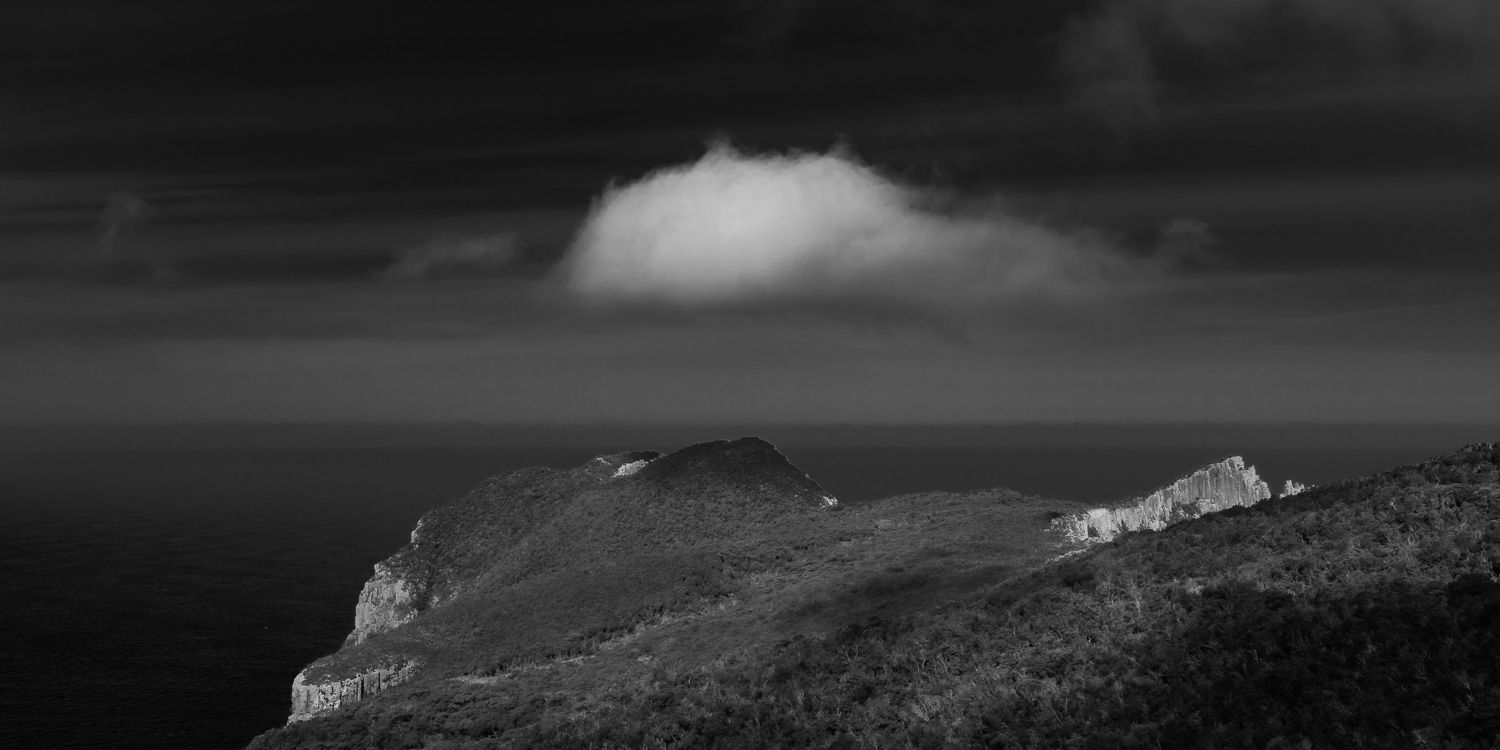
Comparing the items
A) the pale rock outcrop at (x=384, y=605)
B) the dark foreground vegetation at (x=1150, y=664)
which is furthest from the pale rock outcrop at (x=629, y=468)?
the dark foreground vegetation at (x=1150, y=664)

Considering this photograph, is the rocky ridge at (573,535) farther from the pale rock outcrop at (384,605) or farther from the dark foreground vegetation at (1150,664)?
the dark foreground vegetation at (1150,664)

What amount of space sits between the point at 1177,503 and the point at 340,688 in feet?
218

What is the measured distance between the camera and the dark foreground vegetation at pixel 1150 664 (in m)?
25.6

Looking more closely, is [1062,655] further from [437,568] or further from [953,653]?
[437,568]

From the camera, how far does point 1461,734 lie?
72.5ft

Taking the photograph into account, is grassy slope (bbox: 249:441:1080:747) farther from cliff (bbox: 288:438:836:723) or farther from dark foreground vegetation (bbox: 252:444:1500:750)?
dark foreground vegetation (bbox: 252:444:1500:750)

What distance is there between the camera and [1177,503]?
78.9 m

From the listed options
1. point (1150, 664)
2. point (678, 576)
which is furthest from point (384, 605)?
point (1150, 664)

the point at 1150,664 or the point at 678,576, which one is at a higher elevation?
the point at 1150,664

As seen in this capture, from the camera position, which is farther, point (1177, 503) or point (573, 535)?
point (573, 535)

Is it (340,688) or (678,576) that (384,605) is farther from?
(678,576)

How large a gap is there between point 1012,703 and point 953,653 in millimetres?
6144

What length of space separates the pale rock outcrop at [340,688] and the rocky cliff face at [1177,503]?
50133 millimetres

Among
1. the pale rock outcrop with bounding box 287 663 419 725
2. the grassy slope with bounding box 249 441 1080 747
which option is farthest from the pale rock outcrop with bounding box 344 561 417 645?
the pale rock outcrop with bounding box 287 663 419 725
